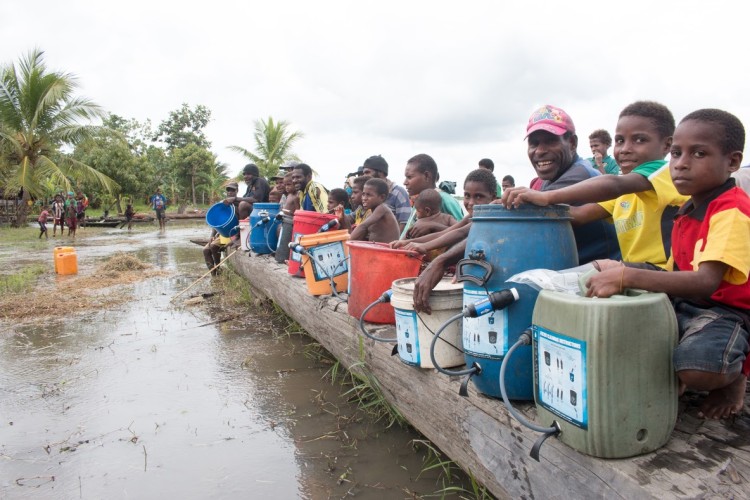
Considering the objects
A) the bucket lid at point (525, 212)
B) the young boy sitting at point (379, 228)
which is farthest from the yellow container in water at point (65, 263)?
the bucket lid at point (525, 212)

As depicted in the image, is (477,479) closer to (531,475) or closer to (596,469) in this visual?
(531,475)

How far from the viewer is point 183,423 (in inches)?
132

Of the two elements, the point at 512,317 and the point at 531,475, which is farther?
the point at 512,317

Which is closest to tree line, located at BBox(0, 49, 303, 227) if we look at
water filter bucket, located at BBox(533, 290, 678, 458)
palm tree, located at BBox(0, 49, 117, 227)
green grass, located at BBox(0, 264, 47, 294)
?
palm tree, located at BBox(0, 49, 117, 227)

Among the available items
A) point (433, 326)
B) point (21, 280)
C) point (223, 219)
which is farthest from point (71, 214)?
point (433, 326)

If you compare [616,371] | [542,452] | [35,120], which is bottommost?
[542,452]

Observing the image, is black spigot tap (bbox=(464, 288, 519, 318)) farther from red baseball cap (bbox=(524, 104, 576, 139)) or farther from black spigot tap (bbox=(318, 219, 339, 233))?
black spigot tap (bbox=(318, 219, 339, 233))

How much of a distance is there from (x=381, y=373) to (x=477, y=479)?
108 centimetres

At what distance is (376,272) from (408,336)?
777 millimetres

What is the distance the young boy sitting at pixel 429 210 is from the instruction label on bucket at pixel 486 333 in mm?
1814

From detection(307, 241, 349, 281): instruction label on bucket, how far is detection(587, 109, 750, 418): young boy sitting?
9.52ft

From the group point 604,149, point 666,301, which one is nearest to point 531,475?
point 666,301

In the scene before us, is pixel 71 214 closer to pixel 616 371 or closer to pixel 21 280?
pixel 21 280

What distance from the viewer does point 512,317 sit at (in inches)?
79.4
